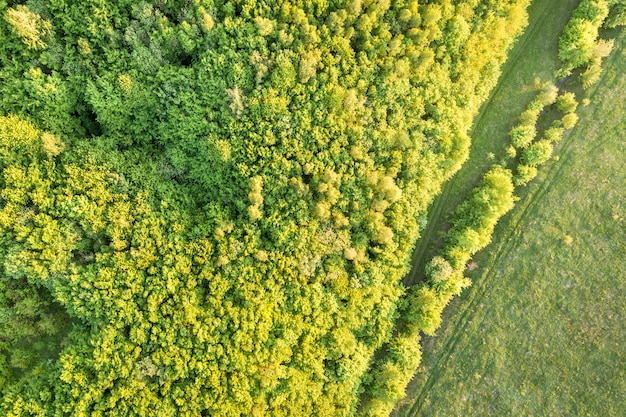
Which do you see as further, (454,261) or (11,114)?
(454,261)

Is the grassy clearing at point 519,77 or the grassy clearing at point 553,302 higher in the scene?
the grassy clearing at point 519,77

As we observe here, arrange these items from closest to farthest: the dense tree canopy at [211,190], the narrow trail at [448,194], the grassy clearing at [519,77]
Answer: the dense tree canopy at [211,190]
the narrow trail at [448,194]
the grassy clearing at [519,77]

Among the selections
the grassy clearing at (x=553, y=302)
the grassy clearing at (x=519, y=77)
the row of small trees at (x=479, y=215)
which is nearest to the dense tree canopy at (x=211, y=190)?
the row of small trees at (x=479, y=215)

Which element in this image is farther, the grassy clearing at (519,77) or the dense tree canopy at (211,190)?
the grassy clearing at (519,77)

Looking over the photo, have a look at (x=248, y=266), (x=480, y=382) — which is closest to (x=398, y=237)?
(x=248, y=266)

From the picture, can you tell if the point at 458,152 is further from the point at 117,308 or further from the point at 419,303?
the point at 117,308

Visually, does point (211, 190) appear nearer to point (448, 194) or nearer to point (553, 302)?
point (448, 194)

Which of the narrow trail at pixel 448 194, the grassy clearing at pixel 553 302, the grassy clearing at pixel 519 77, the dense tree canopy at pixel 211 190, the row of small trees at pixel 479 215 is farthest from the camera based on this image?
the grassy clearing at pixel 519 77

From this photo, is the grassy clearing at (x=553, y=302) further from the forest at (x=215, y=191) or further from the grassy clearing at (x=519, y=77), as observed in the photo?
the forest at (x=215, y=191)
